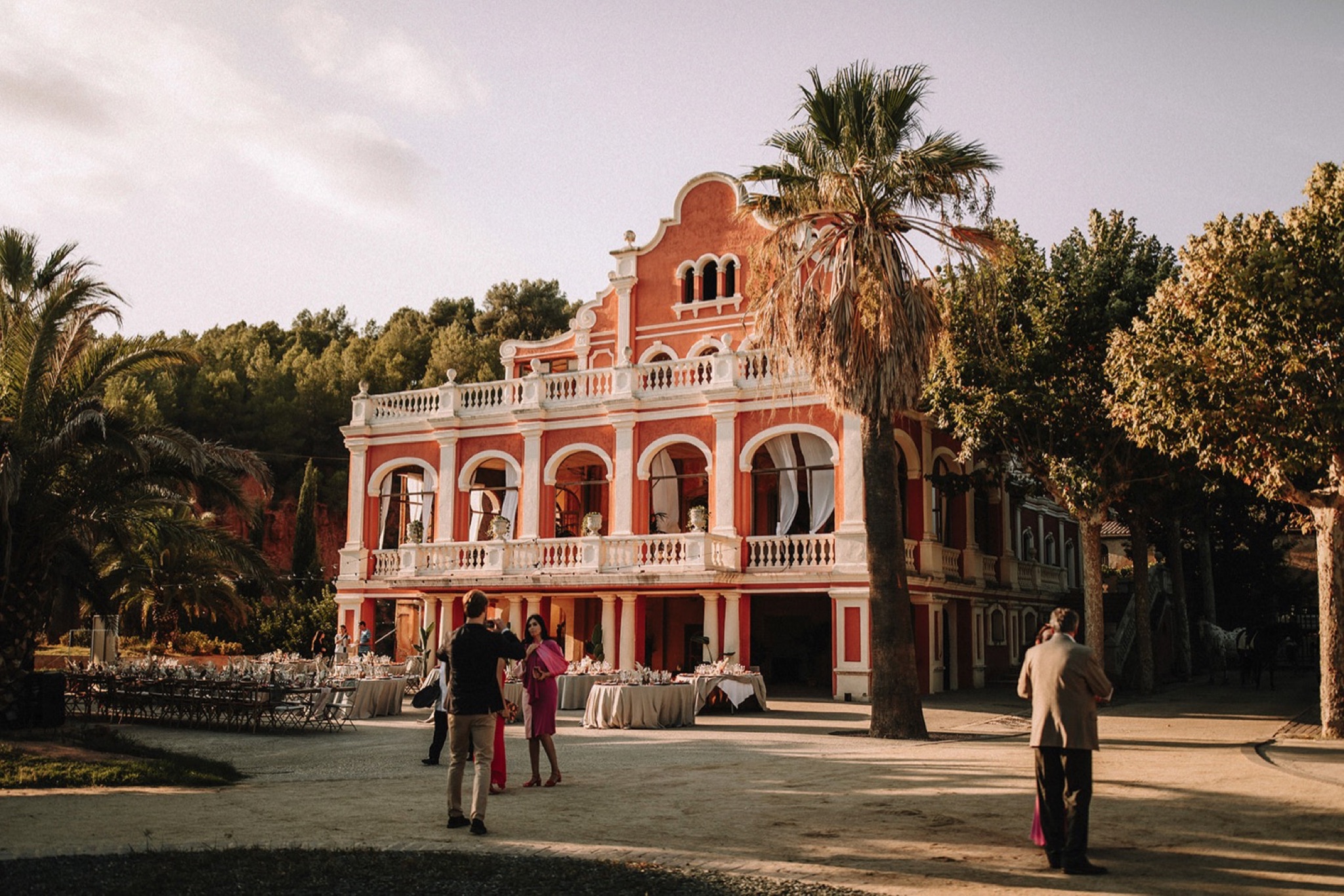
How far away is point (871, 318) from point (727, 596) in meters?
10.7

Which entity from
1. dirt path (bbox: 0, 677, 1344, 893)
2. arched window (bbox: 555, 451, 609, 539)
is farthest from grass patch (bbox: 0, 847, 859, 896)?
arched window (bbox: 555, 451, 609, 539)

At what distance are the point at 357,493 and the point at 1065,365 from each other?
65.3 feet

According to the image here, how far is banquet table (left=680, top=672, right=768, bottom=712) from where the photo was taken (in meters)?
21.7

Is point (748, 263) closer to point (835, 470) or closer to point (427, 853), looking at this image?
point (835, 470)

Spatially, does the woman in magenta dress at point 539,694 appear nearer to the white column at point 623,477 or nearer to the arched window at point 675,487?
the arched window at point 675,487

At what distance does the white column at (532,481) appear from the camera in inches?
1184

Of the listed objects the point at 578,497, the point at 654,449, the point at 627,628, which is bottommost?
the point at 627,628

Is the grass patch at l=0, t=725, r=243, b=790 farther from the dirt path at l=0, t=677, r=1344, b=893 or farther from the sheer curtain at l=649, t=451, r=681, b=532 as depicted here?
the sheer curtain at l=649, t=451, r=681, b=532

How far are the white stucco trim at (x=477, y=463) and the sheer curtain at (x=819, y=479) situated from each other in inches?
317

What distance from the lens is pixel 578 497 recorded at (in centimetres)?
3450

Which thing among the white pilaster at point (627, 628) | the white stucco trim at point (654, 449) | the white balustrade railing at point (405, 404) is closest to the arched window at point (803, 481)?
the white stucco trim at point (654, 449)

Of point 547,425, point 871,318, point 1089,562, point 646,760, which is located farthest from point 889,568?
point 547,425

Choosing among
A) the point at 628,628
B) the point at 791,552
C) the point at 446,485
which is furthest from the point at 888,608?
the point at 446,485

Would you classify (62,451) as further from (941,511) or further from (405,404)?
(941,511)
